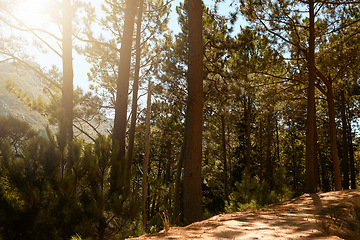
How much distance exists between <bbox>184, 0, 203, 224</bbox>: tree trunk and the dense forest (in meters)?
0.02

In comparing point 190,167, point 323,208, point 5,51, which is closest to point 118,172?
point 190,167

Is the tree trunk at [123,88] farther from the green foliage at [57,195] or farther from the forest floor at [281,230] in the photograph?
the forest floor at [281,230]

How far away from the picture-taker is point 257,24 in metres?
9.09

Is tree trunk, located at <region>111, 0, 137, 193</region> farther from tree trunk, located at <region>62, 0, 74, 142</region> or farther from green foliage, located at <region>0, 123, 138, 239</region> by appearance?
green foliage, located at <region>0, 123, 138, 239</region>

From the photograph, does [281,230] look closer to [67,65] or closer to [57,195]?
[57,195]

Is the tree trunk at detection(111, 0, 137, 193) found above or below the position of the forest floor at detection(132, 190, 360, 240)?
above

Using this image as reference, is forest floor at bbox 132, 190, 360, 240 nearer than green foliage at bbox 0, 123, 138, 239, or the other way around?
forest floor at bbox 132, 190, 360, 240

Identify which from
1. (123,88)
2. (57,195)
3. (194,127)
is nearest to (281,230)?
(57,195)

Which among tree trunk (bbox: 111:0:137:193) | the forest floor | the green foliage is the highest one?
tree trunk (bbox: 111:0:137:193)

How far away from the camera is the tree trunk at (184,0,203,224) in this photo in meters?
5.61

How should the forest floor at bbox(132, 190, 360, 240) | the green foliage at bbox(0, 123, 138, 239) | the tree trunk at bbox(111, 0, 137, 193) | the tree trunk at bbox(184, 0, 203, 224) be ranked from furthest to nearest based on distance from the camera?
the tree trunk at bbox(111, 0, 137, 193) < the tree trunk at bbox(184, 0, 203, 224) < the green foliage at bbox(0, 123, 138, 239) < the forest floor at bbox(132, 190, 360, 240)

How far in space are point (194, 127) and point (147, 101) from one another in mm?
3868

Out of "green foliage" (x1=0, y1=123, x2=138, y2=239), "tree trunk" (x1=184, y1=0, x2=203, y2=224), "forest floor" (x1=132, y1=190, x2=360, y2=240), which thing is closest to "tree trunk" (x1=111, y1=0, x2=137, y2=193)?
"tree trunk" (x1=184, y1=0, x2=203, y2=224)

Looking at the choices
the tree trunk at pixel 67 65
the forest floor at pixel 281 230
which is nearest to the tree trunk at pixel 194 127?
the forest floor at pixel 281 230
